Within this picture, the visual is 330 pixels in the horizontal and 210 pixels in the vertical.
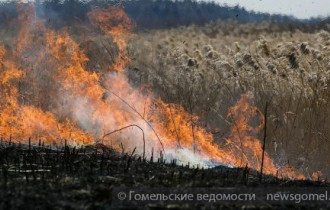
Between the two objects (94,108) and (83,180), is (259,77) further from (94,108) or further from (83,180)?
(83,180)

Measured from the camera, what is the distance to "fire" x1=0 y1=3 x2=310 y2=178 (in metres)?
18.1

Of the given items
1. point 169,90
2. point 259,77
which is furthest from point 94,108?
point 259,77

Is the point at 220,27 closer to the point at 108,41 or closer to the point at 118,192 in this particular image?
the point at 108,41

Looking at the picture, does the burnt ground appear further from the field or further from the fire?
the fire

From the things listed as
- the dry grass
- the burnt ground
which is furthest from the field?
the burnt ground

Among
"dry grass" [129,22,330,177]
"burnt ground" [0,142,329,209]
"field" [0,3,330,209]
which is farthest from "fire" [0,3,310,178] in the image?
"burnt ground" [0,142,329,209]

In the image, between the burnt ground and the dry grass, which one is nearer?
the burnt ground

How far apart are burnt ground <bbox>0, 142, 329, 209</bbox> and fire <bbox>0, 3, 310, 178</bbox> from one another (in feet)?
25.3

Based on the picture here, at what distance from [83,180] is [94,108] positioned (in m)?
13.1

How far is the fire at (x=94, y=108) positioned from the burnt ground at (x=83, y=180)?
7706 millimetres

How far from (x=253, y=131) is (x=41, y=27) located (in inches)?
403

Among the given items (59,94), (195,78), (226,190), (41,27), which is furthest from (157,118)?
(226,190)

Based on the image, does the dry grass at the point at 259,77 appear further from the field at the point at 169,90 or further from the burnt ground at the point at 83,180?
the burnt ground at the point at 83,180

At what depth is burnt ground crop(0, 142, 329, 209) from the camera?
19.1ft
